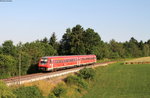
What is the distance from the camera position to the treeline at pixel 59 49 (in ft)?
127

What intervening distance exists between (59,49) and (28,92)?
7099 cm

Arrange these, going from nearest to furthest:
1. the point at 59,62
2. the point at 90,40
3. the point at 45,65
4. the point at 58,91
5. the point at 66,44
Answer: the point at 58,91 → the point at 45,65 → the point at 59,62 → the point at 90,40 → the point at 66,44

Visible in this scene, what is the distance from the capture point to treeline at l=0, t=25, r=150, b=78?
38844mm

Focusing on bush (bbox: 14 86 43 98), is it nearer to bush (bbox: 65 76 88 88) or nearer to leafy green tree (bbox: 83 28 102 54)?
bush (bbox: 65 76 88 88)

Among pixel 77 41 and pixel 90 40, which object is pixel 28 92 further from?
pixel 90 40

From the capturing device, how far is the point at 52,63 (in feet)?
133

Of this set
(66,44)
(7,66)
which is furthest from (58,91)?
(66,44)

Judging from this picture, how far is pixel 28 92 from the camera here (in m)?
26.0

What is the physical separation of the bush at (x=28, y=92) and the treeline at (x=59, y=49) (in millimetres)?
10271

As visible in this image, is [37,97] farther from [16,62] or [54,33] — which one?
[54,33]

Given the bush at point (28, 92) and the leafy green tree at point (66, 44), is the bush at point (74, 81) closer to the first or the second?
the bush at point (28, 92)

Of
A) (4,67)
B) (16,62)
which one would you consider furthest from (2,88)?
(16,62)

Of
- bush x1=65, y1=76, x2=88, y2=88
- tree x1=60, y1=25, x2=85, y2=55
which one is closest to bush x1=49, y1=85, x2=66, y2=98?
bush x1=65, y1=76, x2=88, y2=88

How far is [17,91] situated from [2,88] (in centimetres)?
319
